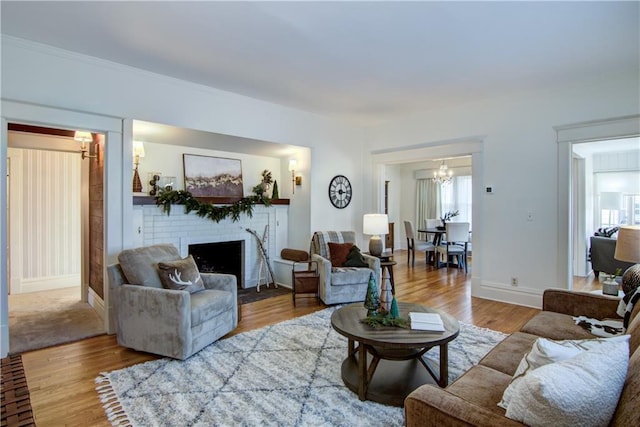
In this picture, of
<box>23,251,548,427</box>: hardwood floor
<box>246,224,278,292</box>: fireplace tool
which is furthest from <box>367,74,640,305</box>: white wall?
<box>246,224,278,292</box>: fireplace tool

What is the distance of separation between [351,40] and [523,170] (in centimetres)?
294

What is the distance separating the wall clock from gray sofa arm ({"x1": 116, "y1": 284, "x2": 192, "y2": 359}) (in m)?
3.37

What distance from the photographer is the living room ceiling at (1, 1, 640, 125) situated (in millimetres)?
2535

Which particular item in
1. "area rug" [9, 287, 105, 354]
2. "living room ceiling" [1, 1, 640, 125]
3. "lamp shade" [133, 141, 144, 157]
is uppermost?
"living room ceiling" [1, 1, 640, 125]

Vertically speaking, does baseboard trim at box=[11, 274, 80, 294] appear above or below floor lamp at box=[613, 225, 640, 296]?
below

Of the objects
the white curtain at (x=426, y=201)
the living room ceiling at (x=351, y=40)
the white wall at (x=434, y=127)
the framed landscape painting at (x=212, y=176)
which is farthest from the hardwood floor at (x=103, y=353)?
the white curtain at (x=426, y=201)

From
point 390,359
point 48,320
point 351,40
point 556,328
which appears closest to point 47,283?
point 48,320

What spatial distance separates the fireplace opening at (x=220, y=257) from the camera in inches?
195

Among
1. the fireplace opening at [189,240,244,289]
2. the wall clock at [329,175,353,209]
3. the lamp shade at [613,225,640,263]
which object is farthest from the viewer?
the wall clock at [329,175,353,209]

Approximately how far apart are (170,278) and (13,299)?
3.26 metres

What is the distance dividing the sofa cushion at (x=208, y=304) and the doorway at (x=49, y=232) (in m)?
1.28

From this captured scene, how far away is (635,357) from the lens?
1282 millimetres

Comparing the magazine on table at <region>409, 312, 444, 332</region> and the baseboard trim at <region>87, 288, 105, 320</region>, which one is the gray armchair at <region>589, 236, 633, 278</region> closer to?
the magazine on table at <region>409, 312, 444, 332</region>

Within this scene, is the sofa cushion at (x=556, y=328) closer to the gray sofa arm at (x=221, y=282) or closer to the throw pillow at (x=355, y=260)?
the throw pillow at (x=355, y=260)
